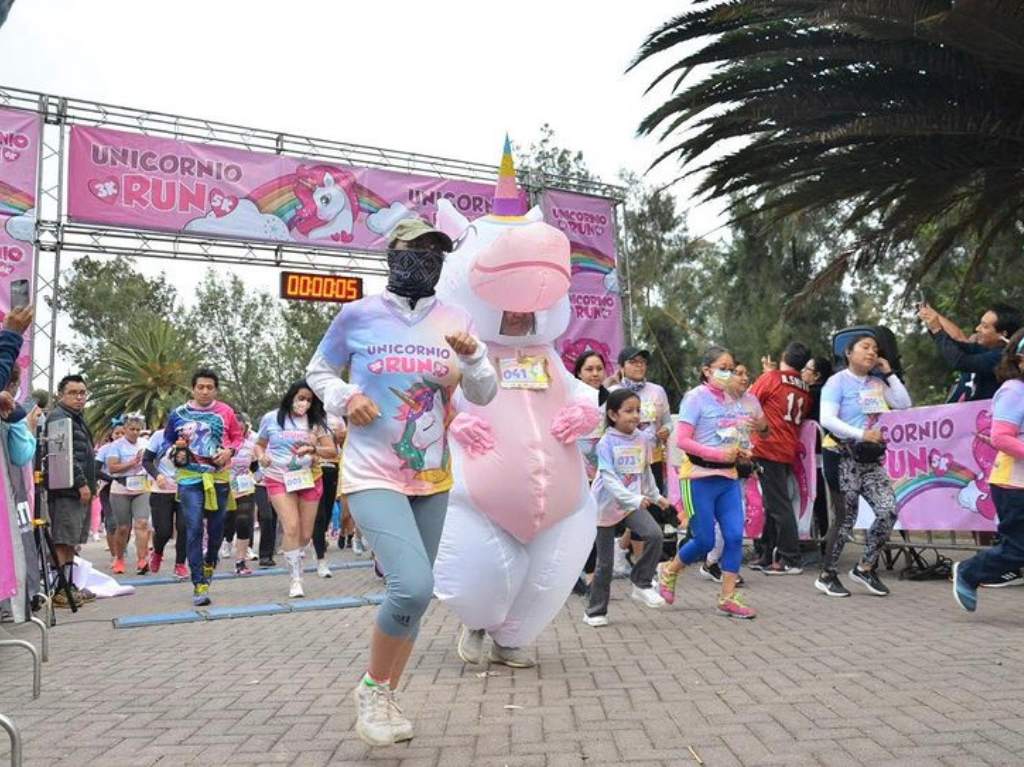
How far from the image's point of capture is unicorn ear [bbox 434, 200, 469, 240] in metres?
5.90

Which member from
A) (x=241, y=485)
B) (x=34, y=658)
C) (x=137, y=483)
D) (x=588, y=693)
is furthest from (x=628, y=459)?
(x=137, y=483)

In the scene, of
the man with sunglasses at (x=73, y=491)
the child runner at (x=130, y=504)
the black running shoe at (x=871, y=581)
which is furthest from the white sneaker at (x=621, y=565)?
the child runner at (x=130, y=504)

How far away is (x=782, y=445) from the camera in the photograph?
959 centimetres

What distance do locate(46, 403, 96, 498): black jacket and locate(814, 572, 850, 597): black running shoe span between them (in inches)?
252

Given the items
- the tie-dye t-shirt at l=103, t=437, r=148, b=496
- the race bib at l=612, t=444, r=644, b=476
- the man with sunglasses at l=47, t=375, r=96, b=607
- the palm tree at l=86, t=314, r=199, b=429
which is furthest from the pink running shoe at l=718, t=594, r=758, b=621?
the palm tree at l=86, t=314, r=199, b=429

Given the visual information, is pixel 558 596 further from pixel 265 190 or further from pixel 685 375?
pixel 685 375

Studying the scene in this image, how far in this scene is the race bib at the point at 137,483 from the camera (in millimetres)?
12642

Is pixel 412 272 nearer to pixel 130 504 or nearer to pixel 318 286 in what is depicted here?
pixel 130 504

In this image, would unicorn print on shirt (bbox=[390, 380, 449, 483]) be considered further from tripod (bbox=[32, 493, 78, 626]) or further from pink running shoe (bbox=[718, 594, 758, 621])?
tripod (bbox=[32, 493, 78, 626])

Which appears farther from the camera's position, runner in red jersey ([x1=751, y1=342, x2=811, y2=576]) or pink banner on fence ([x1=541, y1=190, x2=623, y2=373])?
pink banner on fence ([x1=541, y1=190, x2=623, y2=373])

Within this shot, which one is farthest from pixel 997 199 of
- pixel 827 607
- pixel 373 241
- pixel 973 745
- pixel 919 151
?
pixel 373 241

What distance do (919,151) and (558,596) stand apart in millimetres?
6841

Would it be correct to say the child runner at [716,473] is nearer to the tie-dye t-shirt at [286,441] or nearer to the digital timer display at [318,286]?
the tie-dye t-shirt at [286,441]

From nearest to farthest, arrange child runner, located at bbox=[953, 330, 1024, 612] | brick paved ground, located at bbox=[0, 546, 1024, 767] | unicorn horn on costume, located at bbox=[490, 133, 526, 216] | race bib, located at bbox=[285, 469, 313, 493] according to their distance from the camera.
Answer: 1. brick paved ground, located at bbox=[0, 546, 1024, 767]
2. unicorn horn on costume, located at bbox=[490, 133, 526, 216]
3. child runner, located at bbox=[953, 330, 1024, 612]
4. race bib, located at bbox=[285, 469, 313, 493]
